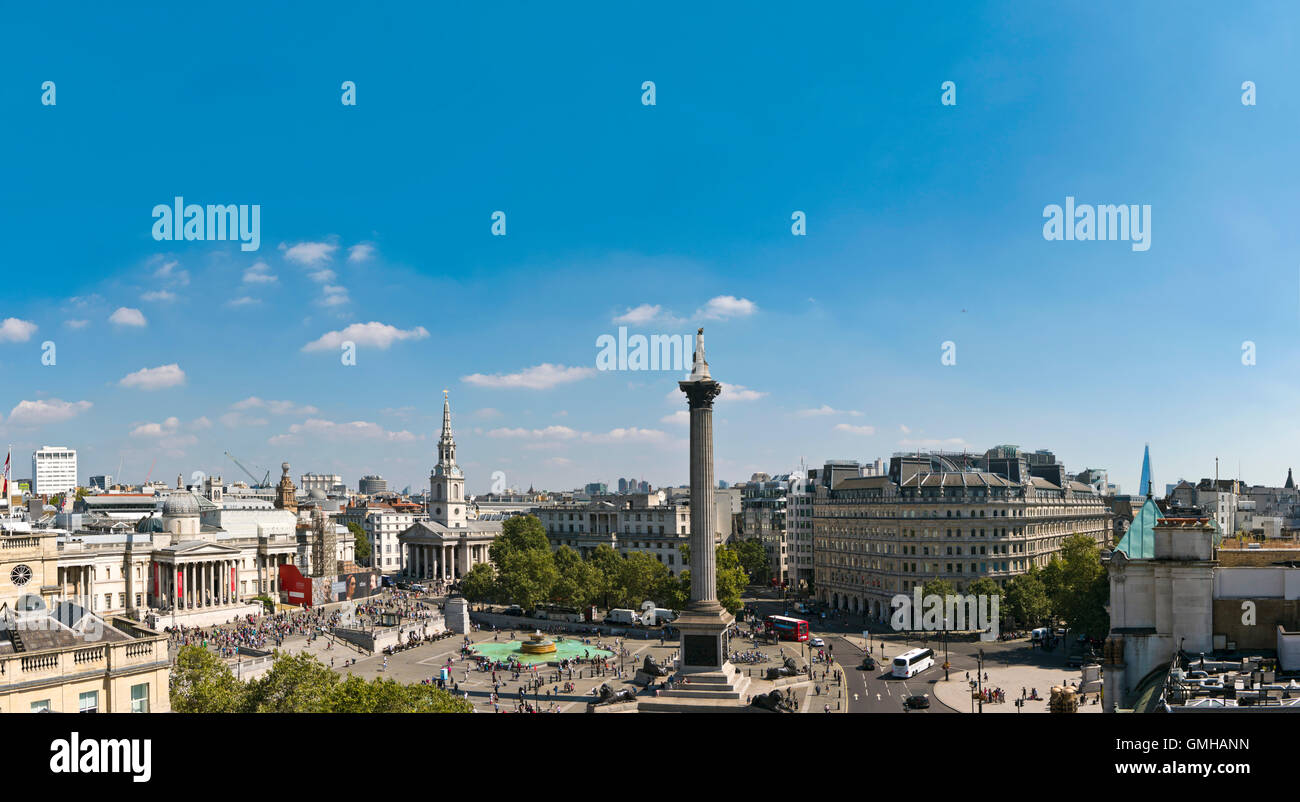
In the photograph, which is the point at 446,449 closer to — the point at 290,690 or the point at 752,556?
the point at 752,556

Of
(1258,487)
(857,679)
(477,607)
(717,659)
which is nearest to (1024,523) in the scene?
(857,679)

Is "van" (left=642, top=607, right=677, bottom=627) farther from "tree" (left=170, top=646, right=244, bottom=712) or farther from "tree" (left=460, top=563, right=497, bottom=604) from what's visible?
"tree" (left=170, top=646, right=244, bottom=712)

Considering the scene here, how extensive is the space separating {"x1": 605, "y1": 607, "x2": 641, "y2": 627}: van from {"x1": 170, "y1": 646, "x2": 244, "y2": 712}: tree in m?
46.5

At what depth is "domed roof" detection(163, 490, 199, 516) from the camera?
10312cm

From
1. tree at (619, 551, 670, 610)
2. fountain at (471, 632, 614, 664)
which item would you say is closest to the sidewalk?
fountain at (471, 632, 614, 664)

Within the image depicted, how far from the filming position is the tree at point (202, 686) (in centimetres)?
3609

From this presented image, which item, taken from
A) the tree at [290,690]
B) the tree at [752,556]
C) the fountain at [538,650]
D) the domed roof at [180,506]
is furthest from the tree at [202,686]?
the tree at [752,556]
